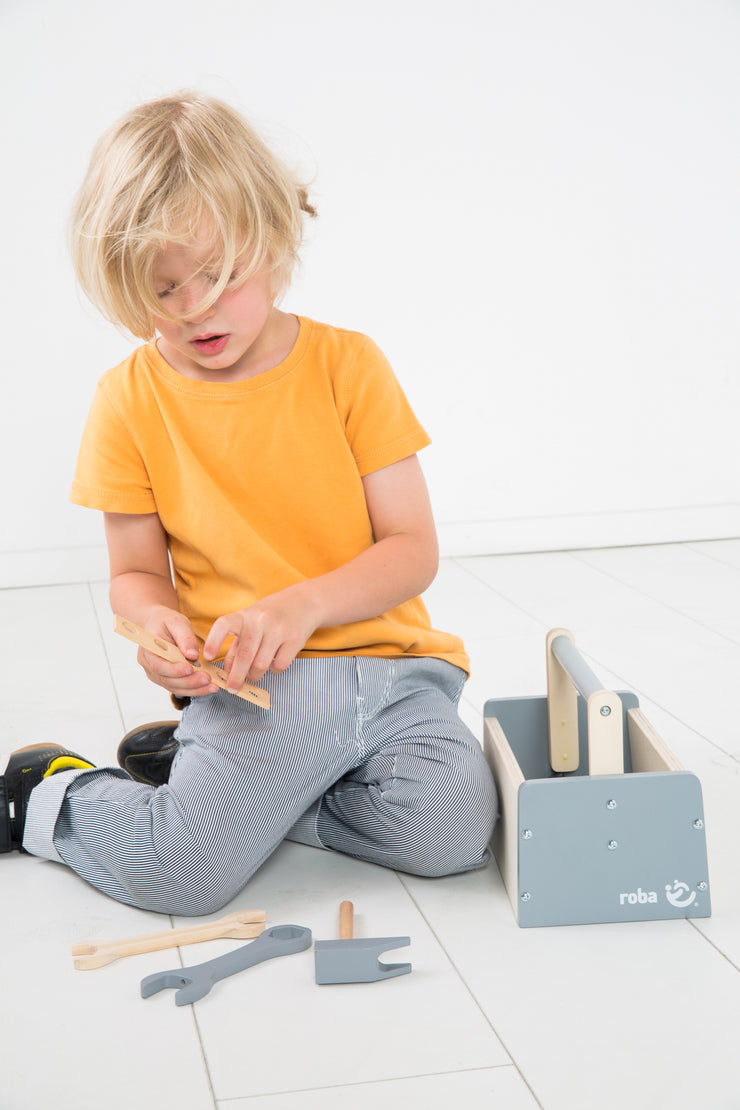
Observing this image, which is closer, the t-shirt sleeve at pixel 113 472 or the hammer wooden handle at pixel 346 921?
the hammer wooden handle at pixel 346 921

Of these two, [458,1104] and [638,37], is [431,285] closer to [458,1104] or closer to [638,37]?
[638,37]

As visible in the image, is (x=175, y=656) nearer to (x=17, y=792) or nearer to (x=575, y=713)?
(x=17, y=792)

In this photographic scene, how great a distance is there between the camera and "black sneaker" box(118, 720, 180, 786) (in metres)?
1.10

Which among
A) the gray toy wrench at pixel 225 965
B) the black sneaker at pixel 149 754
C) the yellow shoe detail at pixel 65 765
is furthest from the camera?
the black sneaker at pixel 149 754

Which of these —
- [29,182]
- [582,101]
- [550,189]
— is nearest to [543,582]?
[550,189]

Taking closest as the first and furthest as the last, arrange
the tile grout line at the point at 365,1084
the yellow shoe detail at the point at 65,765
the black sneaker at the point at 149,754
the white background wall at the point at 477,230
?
the tile grout line at the point at 365,1084 → the yellow shoe detail at the point at 65,765 → the black sneaker at the point at 149,754 → the white background wall at the point at 477,230

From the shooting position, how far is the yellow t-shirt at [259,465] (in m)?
0.98

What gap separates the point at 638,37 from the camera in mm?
2027

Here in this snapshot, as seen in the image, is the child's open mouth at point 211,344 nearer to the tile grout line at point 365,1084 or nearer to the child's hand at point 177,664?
the child's hand at point 177,664

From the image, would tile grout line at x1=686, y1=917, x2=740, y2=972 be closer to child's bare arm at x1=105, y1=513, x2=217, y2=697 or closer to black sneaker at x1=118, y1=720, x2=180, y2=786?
child's bare arm at x1=105, y1=513, x2=217, y2=697

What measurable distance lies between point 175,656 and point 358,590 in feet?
0.53

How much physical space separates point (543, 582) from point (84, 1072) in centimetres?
133

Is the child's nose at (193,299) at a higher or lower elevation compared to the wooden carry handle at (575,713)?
higher

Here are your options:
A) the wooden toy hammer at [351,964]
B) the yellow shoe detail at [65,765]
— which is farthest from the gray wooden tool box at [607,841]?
the yellow shoe detail at [65,765]
